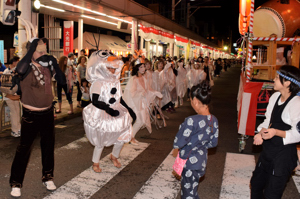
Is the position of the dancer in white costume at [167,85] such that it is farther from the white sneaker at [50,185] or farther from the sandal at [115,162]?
the white sneaker at [50,185]

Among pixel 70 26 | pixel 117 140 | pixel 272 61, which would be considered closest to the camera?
pixel 117 140

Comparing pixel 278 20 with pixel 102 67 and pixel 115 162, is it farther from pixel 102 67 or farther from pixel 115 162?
pixel 115 162

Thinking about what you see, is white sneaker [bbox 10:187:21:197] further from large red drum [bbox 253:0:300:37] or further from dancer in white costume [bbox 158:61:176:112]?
dancer in white costume [bbox 158:61:176:112]

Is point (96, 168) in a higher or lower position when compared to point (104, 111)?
lower

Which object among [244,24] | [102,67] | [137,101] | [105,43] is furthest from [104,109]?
[105,43]

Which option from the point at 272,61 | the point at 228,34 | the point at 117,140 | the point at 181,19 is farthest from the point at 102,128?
the point at 228,34

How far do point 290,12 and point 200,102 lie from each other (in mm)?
6036

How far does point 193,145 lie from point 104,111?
2074 mm

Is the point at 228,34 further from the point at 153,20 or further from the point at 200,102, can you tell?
the point at 200,102

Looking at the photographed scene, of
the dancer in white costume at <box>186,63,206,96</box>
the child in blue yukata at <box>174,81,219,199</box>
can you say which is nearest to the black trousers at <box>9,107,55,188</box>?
the child in blue yukata at <box>174,81,219,199</box>

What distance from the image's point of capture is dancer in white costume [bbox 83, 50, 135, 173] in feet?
15.9

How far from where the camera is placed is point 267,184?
3270 mm

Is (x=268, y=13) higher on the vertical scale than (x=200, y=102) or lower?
higher

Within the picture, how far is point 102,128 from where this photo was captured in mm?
4855
